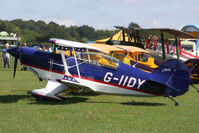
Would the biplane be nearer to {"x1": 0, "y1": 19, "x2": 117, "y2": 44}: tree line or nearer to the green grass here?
the green grass

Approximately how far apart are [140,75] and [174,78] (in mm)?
910

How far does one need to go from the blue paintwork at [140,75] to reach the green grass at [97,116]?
0.51 metres

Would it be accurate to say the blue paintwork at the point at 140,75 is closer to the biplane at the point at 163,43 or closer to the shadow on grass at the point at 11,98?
the shadow on grass at the point at 11,98

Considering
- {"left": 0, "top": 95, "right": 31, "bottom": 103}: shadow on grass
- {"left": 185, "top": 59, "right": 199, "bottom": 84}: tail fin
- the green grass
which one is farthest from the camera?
{"left": 185, "top": 59, "right": 199, "bottom": 84}: tail fin

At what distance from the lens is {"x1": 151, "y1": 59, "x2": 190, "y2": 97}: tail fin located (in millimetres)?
8094

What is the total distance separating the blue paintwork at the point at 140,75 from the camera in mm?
8117

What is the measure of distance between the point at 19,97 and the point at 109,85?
3.05 meters

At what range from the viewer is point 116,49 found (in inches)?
508

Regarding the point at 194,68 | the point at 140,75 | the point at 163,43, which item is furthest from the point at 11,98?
the point at 163,43

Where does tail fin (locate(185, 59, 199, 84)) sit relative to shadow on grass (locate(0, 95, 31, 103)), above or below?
above

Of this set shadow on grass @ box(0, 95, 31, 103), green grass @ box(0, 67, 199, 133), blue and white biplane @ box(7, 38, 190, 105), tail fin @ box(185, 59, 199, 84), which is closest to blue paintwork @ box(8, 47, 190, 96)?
blue and white biplane @ box(7, 38, 190, 105)

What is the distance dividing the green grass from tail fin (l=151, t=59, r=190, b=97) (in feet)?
1.55

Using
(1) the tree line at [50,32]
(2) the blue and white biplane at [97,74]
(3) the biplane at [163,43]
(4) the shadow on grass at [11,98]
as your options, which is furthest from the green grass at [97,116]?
(1) the tree line at [50,32]

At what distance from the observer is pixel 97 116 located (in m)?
6.76
